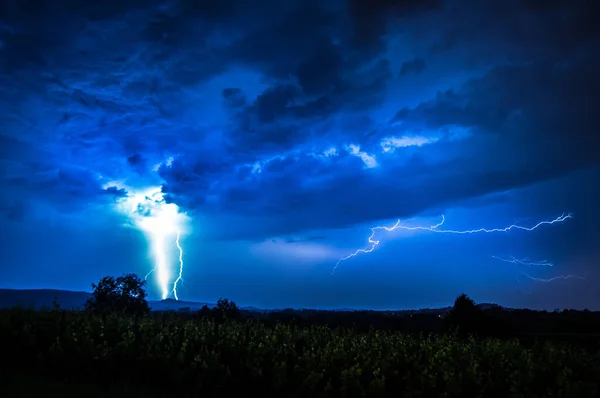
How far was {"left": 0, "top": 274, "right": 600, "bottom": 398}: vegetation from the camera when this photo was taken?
385 inches

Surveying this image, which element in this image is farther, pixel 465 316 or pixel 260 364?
pixel 465 316

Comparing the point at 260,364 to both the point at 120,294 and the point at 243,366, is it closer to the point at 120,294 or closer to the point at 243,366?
the point at 243,366

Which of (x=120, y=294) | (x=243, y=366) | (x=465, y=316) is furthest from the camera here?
(x=120, y=294)

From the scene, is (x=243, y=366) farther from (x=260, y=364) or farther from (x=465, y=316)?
(x=465, y=316)

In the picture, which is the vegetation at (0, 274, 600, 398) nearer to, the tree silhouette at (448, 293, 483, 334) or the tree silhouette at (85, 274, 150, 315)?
the tree silhouette at (448, 293, 483, 334)

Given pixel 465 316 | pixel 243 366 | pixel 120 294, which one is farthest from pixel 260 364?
pixel 120 294

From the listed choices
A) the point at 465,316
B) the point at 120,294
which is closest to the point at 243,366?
the point at 465,316

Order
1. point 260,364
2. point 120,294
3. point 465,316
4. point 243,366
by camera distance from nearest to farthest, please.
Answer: point 243,366 → point 260,364 → point 465,316 → point 120,294

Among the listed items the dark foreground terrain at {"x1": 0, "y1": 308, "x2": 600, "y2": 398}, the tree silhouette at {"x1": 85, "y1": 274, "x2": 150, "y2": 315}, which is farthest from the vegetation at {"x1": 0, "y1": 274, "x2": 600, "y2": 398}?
the tree silhouette at {"x1": 85, "y1": 274, "x2": 150, "y2": 315}

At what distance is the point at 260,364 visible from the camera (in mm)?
11117

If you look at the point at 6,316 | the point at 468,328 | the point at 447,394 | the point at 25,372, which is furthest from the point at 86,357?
the point at 468,328

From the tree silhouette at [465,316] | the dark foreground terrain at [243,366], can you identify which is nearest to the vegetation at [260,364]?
the dark foreground terrain at [243,366]

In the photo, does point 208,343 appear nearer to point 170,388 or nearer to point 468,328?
point 170,388

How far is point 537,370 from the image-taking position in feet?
33.8
